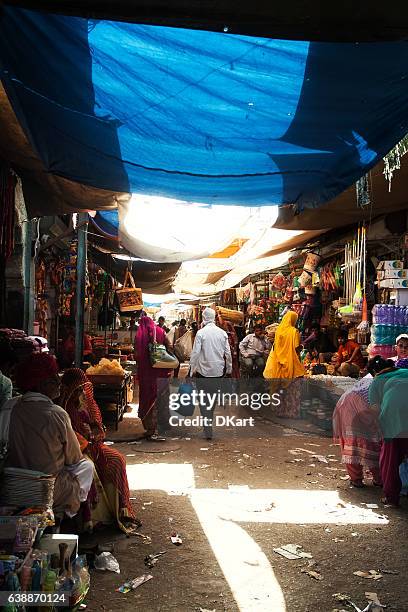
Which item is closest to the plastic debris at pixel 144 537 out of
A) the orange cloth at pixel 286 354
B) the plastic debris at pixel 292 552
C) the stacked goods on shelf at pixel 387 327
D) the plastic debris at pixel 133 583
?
the plastic debris at pixel 133 583

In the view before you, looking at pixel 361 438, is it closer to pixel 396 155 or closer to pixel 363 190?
pixel 363 190

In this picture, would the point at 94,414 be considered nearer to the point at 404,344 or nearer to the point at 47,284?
the point at 404,344

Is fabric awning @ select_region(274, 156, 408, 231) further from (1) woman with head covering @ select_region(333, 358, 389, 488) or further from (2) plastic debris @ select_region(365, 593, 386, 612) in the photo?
(2) plastic debris @ select_region(365, 593, 386, 612)

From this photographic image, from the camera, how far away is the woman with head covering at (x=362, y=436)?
6820mm

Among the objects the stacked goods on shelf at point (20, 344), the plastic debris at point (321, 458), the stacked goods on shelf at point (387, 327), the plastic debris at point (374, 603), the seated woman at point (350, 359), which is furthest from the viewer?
the seated woman at point (350, 359)

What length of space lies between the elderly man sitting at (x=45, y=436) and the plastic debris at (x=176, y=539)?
980 mm

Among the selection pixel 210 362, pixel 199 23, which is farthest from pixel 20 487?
pixel 210 362

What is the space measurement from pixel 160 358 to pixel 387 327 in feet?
12.5

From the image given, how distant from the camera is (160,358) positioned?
10.1m

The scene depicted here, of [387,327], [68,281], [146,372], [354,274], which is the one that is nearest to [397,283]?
[387,327]

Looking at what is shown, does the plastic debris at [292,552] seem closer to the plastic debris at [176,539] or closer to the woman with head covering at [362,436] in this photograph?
the plastic debris at [176,539]

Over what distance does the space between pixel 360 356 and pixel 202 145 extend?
7654mm

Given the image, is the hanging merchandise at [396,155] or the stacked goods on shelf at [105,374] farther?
the stacked goods on shelf at [105,374]

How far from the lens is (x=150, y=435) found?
9.57m
